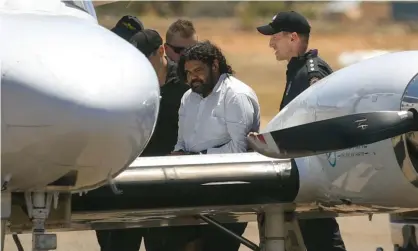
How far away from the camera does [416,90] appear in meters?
6.45

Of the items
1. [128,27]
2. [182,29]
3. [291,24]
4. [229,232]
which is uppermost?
[128,27]

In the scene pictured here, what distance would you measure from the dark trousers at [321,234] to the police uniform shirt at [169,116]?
47.1 inches

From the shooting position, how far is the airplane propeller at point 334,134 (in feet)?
21.0

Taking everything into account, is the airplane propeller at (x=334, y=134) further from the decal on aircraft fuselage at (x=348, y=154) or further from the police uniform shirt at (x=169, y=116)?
the police uniform shirt at (x=169, y=116)

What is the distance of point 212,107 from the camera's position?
754 centimetres

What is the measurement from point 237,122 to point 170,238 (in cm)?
148

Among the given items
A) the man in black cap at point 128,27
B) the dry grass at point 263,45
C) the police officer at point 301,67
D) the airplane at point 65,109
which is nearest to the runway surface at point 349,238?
the man in black cap at point 128,27

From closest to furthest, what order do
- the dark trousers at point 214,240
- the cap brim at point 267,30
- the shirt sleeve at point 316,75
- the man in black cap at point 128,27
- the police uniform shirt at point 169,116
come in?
the shirt sleeve at point 316,75
the dark trousers at point 214,240
the cap brim at point 267,30
the police uniform shirt at point 169,116
the man in black cap at point 128,27

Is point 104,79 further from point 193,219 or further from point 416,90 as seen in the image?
point 193,219

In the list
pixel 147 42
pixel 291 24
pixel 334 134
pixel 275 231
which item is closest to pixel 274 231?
pixel 275 231

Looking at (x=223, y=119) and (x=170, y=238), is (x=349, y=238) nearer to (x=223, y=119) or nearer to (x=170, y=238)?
(x=170, y=238)

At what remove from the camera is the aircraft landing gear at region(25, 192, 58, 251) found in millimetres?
5555

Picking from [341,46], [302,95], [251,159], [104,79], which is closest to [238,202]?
[251,159]

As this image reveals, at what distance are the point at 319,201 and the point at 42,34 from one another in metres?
2.48
